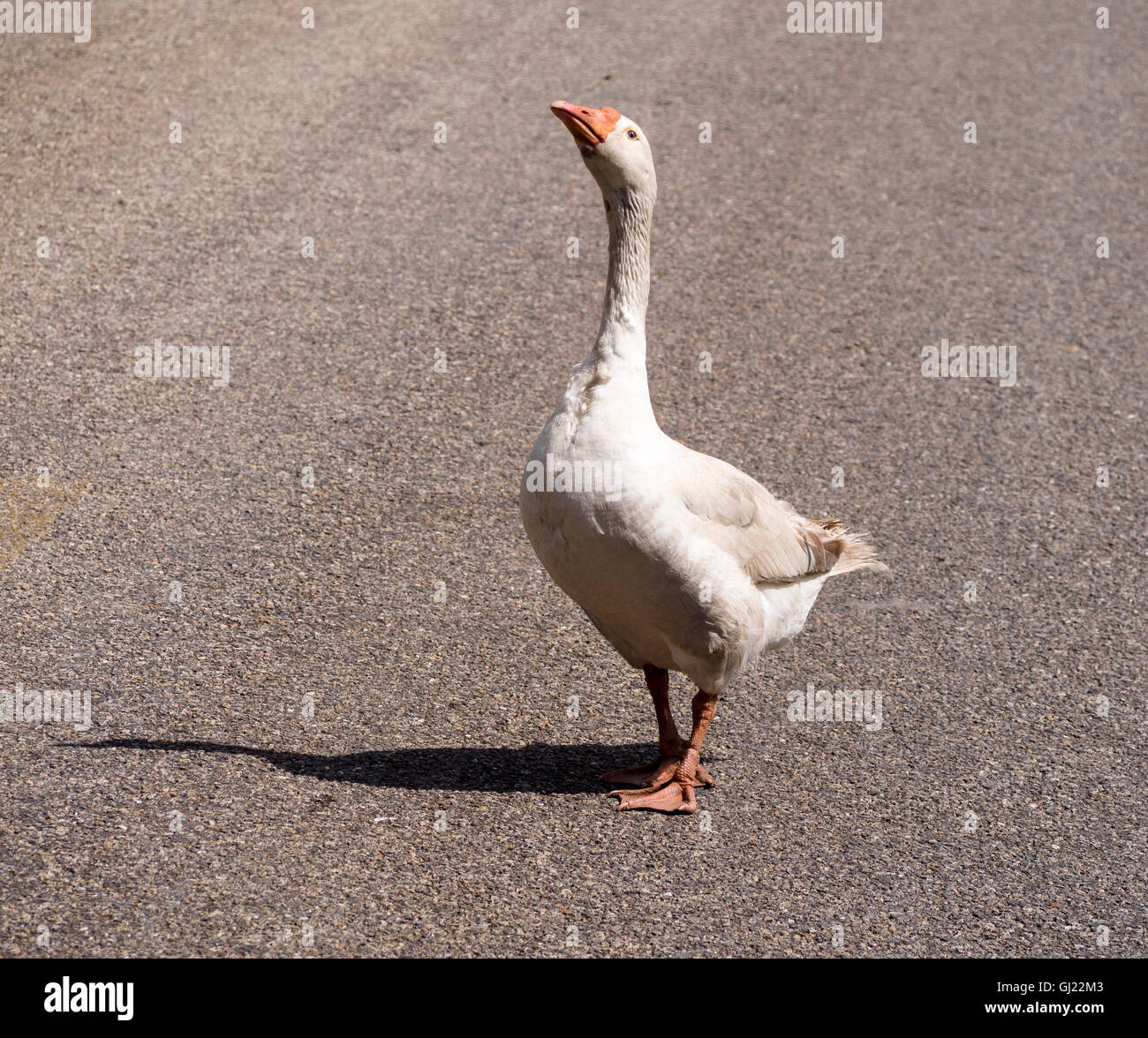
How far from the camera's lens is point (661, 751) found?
5.84m

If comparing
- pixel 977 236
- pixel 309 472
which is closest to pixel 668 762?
pixel 309 472

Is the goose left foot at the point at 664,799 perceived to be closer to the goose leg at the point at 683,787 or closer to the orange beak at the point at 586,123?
the goose leg at the point at 683,787

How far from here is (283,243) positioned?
34.4 feet

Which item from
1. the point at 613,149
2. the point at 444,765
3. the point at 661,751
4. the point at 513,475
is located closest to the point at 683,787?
the point at 661,751

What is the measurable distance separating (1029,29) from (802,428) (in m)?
10.3

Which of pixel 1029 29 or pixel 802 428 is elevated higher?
pixel 1029 29

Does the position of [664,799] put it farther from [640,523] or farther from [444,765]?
[640,523]

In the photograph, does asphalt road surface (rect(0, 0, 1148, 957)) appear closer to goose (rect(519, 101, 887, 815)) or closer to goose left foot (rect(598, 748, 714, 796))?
goose left foot (rect(598, 748, 714, 796))

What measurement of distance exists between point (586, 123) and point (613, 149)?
6.0 inches

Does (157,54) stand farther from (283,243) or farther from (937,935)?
(937,935)

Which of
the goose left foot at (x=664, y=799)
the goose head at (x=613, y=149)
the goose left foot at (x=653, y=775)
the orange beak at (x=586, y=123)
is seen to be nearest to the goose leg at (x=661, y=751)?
the goose left foot at (x=653, y=775)

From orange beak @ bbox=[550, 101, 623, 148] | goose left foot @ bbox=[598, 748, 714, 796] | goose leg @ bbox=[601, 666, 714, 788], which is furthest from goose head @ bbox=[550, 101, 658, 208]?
goose left foot @ bbox=[598, 748, 714, 796]

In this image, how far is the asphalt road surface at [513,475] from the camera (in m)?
5.12

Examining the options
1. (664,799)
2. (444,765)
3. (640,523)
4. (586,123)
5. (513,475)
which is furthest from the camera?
(513,475)
